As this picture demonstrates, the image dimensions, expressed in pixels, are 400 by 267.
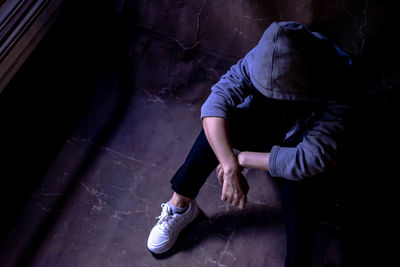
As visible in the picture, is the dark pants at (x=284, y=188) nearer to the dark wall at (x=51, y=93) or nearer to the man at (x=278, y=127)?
the man at (x=278, y=127)

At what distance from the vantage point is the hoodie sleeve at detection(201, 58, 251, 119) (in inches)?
49.1

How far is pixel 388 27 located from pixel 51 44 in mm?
1740

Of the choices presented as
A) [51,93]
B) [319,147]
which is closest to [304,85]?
[319,147]

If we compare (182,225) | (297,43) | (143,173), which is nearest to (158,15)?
(143,173)

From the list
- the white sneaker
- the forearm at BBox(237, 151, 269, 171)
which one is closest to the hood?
the forearm at BBox(237, 151, 269, 171)

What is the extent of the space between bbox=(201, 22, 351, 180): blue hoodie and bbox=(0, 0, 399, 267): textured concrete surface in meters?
0.55

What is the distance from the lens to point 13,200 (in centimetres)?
168

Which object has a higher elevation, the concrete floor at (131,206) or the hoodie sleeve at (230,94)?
the hoodie sleeve at (230,94)

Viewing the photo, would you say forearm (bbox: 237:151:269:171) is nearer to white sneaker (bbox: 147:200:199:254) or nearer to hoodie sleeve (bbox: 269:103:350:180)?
hoodie sleeve (bbox: 269:103:350:180)

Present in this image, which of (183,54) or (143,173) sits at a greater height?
(183,54)

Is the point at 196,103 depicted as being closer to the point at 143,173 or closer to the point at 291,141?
the point at 143,173

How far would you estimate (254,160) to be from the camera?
4.11 ft

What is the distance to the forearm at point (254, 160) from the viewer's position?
123 cm

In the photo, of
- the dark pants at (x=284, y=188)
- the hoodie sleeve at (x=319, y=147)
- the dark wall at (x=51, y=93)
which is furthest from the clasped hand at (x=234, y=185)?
the dark wall at (x=51, y=93)
